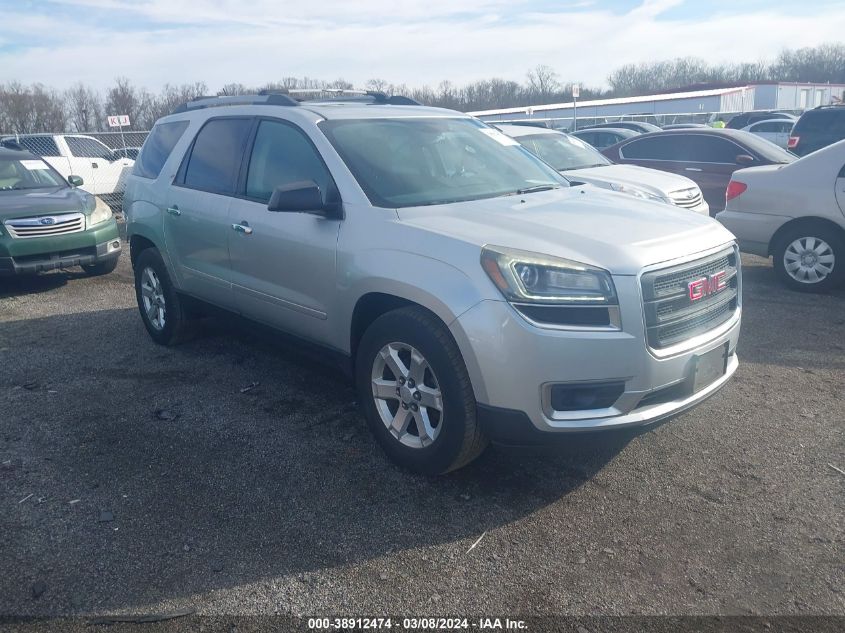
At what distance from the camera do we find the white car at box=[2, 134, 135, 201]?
1569 centimetres

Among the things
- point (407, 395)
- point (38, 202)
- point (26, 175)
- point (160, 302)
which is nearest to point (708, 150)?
point (160, 302)

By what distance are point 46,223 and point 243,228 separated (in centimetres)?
501

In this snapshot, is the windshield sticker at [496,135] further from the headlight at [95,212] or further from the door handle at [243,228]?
the headlight at [95,212]

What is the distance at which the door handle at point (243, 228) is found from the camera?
4.71m

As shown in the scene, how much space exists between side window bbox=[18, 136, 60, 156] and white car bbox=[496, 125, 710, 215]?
1087cm

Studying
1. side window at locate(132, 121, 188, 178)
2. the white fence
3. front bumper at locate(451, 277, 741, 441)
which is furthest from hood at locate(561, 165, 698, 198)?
the white fence

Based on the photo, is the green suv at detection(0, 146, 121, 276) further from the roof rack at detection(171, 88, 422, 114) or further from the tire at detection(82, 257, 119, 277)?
the roof rack at detection(171, 88, 422, 114)

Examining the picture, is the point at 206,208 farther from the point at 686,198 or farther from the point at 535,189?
the point at 686,198

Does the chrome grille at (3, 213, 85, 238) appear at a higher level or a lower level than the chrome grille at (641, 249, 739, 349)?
higher

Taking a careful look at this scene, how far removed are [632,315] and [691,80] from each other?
99814mm

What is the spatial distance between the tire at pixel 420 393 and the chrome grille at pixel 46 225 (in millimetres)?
6128

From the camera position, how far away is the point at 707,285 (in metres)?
3.65

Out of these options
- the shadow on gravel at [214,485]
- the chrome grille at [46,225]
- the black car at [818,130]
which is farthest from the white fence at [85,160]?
the black car at [818,130]

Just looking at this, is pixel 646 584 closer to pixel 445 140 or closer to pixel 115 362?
pixel 445 140
